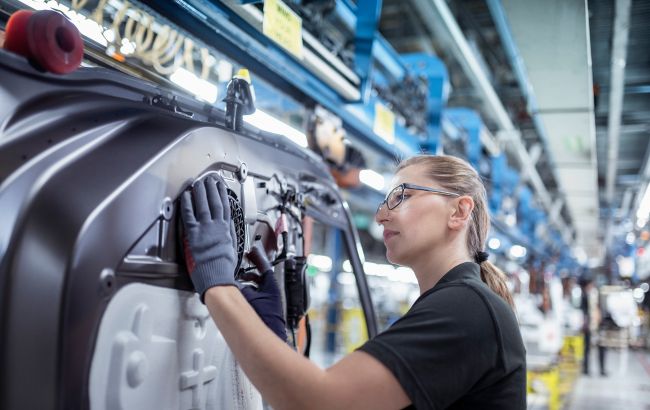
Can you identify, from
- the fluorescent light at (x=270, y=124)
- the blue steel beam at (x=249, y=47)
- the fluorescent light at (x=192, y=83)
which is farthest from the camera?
the fluorescent light at (x=270, y=124)

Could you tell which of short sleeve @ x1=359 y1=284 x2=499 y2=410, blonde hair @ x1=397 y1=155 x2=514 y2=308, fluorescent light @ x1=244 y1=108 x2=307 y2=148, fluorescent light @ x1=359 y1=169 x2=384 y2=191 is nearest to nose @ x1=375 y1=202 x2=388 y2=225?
blonde hair @ x1=397 y1=155 x2=514 y2=308

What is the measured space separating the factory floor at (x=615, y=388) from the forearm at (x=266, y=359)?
22.5ft

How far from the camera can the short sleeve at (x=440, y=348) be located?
118cm

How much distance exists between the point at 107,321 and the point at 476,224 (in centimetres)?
108

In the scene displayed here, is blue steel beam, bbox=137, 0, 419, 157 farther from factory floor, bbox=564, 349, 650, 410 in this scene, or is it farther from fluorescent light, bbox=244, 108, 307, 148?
factory floor, bbox=564, 349, 650, 410

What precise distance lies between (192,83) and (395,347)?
1.57m

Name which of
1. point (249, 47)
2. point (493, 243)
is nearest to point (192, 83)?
point (249, 47)

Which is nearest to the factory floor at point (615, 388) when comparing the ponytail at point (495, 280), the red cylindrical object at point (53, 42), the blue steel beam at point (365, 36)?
the blue steel beam at point (365, 36)

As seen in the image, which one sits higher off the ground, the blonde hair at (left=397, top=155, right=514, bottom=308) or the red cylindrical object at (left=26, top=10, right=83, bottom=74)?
the red cylindrical object at (left=26, top=10, right=83, bottom=74)

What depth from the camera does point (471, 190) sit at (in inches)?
66.7

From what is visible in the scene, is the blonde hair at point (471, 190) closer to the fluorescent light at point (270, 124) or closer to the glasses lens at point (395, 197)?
the glasses lens at point (395, 197)

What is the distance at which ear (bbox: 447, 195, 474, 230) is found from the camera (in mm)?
1615

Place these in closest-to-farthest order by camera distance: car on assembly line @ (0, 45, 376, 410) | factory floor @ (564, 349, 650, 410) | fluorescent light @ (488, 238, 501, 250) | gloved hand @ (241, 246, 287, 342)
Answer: car on assembly line @ (0, 45, 376, 410) < gloved hand @ (241, 246, 287, 342) < factory floor @ (564, 349, 650, 410) < fluorescent light @ (488, 238, 501, 250)

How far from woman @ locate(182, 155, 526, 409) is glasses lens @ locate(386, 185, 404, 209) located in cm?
10
